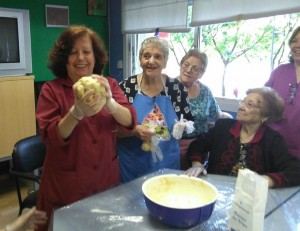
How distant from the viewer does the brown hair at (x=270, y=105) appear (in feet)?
5.27

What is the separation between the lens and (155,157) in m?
1.57

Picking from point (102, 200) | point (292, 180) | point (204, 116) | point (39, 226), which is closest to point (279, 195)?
point (292, 180)

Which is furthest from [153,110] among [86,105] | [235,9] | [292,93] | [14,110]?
[14,110]

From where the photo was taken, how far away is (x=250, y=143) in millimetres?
1557

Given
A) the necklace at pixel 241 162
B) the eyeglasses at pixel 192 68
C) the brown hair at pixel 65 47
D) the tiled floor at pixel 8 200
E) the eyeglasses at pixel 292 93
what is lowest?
the tiled floor at pixel 8 200

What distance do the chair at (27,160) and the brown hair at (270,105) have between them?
1.39m

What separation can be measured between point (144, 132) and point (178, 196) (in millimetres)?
390

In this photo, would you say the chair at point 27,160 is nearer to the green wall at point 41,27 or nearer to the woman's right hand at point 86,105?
the woman's right hand at point 86,105

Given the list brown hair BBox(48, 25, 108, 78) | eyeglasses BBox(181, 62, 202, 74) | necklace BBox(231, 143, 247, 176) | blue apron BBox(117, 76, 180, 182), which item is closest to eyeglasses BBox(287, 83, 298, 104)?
necklace BBox(231, 143, 247, 176)

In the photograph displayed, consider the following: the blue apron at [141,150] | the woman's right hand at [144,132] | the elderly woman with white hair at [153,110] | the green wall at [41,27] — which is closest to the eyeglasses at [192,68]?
the elderly woman with white hair at [153,110]

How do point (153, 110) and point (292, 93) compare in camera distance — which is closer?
point (153, 110)

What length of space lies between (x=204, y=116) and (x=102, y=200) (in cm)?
112

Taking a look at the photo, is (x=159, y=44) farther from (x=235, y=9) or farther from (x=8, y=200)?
(x=8, y=200)

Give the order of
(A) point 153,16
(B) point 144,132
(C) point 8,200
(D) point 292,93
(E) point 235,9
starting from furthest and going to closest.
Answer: (A) point 153,16 < (C) point 8,200 < (E) point 235,9 < (D) point 292,93 < (B) point 144,132
